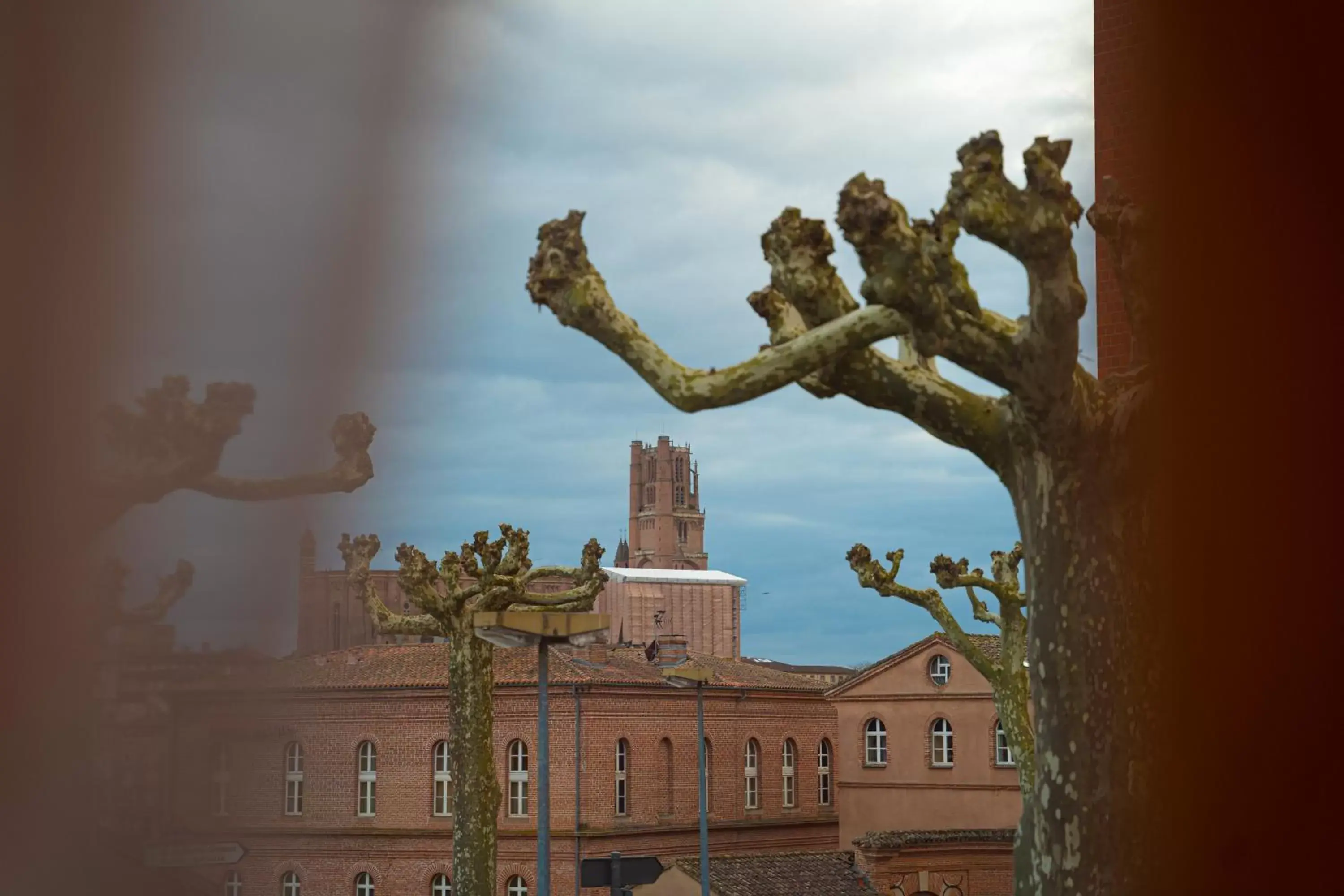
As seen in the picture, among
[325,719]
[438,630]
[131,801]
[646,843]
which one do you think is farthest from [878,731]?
[131,801]

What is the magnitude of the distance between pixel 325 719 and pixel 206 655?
112 feet

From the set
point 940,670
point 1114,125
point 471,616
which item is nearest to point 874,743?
point 940,670

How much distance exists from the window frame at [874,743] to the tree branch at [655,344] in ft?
116

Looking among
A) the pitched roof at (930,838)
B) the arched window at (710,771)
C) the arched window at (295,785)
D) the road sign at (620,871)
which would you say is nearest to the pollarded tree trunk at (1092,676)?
the road sign at (620,871)

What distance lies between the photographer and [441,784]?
4119cm

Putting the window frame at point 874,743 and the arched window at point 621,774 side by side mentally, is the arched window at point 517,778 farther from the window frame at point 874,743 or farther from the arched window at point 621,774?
the window frame at point 874,743

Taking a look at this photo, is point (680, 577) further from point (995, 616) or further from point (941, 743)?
point (995, 616)

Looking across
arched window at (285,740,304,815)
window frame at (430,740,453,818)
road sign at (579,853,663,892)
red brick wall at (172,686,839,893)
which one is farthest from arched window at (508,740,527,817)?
road sign at (579,853,663,892)

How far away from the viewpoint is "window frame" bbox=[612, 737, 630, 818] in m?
41.1

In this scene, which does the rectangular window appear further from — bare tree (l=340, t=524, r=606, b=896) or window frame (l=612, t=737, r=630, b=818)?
bare tree (l=340, t=524, r=606, b=896)

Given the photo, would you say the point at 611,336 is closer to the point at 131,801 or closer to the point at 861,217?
the point at 861,217

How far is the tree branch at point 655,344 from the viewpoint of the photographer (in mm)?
7488

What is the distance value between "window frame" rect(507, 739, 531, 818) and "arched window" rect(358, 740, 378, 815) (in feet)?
12.2

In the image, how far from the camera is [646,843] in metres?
41.7
